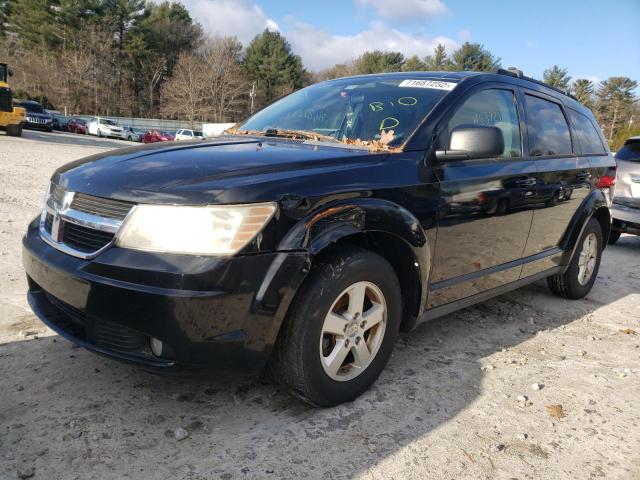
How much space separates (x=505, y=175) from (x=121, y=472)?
2.77 metres

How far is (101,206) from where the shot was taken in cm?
228

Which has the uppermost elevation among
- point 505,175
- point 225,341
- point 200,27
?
point 200,27

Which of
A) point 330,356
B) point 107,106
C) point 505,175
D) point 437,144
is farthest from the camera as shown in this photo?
point 107,106

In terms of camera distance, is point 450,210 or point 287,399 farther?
point 450,210

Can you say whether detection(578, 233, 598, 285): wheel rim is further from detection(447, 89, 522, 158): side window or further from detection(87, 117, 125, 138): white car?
detection(87, 117, 125, 138): white car

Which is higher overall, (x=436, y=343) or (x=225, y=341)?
(x=225, y=341)

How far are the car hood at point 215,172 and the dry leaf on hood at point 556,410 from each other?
64.0 inches

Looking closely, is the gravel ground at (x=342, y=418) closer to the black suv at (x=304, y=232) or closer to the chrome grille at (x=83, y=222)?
the black suv at (x=304, y=232)

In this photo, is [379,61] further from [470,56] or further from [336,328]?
[336,328]

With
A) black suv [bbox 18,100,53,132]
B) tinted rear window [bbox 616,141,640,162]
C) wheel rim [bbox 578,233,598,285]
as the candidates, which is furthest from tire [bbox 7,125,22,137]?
wheel rim [bbox 578,233,598,285]

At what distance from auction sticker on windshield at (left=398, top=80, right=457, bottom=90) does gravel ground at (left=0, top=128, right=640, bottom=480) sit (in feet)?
5.55

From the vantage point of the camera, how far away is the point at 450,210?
3006mm

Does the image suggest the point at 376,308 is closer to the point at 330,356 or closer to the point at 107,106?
the point at 330,356

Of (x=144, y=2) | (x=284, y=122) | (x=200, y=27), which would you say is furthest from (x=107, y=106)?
(x=284, y=122)
